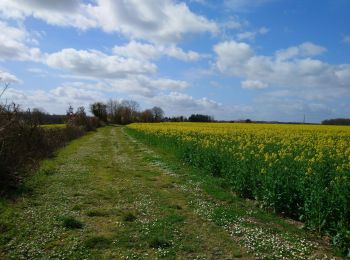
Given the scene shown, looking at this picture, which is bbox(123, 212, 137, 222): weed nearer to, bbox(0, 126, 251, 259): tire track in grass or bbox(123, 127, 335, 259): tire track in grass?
bbox(0, 126, 251, 259): tire track in grass

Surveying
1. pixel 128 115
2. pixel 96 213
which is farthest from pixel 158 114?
pixel 96 213

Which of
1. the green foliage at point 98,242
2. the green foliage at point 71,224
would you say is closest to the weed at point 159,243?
the green foliage at point 98,242

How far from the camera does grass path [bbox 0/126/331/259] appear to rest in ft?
25.6

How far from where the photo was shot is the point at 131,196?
13.1 meters

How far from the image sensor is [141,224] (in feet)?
31.6

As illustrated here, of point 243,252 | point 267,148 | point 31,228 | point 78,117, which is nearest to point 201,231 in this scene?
point 243,252

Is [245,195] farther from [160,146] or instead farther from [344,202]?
[160,146]


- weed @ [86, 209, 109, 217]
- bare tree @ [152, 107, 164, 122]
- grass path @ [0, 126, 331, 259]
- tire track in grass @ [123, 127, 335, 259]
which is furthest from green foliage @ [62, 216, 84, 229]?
bare tree @ [152, 107, 164, 122]

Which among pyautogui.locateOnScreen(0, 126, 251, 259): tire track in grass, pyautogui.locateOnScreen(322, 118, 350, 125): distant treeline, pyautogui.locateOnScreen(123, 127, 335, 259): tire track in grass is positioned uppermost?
pyautogui.locateOnScreen(322, 118, 350, 125): distant treeline

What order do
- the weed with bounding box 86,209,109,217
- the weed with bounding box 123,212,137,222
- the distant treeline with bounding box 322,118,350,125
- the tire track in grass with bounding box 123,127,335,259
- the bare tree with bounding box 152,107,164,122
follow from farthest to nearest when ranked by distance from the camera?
the bare tree with bounding box 152,107,164,122 < the distant treeline with bounding box 322,118,350,125 < the weed with bounding box 86,209,109,217 < the weed with bounding box 123,212,137,222 < the tire track in grass with bounding box 123,127,335,259

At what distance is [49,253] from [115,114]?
129m

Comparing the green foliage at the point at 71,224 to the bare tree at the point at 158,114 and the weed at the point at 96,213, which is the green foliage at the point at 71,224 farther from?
the bare tree at the point at 158,114

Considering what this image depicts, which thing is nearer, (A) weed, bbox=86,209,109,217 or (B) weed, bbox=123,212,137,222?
(B) weed, bbox=123,212,137,222

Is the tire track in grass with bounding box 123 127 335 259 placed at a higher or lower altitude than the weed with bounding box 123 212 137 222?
lower
